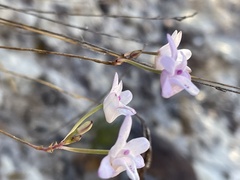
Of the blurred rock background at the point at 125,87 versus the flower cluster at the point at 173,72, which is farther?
the blurred rock background at the point at 125,87

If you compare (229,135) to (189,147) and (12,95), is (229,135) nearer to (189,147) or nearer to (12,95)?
(189,147)

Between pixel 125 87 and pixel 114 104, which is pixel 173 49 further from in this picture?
pixel 125 87

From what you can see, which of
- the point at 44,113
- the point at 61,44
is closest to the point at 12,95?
the point at 44,113

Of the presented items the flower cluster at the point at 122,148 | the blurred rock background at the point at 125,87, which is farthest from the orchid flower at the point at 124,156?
the blurred rock background at the point at 125,87

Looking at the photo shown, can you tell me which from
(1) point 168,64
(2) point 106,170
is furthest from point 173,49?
(2) point 106,170

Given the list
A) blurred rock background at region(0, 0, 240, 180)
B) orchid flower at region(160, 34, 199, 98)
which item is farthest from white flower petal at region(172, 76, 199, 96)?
blurred rock background at region(0, 0, 240, 180)

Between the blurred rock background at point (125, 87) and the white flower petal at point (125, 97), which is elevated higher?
the blurred rock background at point (125, 87)

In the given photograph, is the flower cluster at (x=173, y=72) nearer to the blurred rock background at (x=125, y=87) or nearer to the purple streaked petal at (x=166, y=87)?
the purple streaked petal at (x=166, y=87)
